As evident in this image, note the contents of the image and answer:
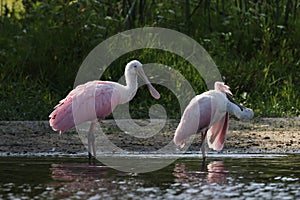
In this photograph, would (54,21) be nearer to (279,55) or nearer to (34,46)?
(34,46)

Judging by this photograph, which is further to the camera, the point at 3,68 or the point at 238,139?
the point at 3,68

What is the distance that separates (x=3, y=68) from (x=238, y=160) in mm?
4609

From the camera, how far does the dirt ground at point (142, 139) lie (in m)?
9.51

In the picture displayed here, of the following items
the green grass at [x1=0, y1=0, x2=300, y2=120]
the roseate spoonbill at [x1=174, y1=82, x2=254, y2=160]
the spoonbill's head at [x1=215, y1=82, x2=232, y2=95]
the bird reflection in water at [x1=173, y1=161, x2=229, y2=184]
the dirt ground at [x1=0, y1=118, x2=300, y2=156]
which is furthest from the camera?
the green grass at [x1=0, y1=0, x2=300, y2=120]

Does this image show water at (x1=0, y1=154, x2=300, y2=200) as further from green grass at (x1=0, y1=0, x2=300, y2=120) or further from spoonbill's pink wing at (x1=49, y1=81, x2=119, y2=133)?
green grass at (x1=0, y1=0, x2=300, y2=120)

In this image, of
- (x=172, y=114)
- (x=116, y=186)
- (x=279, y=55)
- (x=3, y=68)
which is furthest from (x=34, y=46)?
(x=116, y=186)

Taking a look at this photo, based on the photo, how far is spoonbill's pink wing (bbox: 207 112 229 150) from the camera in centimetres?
901

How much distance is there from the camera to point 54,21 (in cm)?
1308

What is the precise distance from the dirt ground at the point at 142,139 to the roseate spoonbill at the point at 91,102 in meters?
0.46

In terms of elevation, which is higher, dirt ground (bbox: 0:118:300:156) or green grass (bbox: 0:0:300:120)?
green grass (bbox: 0:0:300:120)

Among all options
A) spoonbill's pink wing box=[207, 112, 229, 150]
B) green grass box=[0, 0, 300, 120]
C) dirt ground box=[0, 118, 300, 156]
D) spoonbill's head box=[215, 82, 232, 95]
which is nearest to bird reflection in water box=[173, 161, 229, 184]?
spoonbill's pink wing box=[207, 112, 229, 150]

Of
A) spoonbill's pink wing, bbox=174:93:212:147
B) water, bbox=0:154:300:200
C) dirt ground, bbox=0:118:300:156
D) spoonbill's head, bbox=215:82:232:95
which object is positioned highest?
spoonbill's head, bbox=215:82:232:95

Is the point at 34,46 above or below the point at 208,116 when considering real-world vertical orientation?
above

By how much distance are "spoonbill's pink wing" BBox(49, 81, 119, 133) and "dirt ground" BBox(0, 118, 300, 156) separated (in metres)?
0.47
